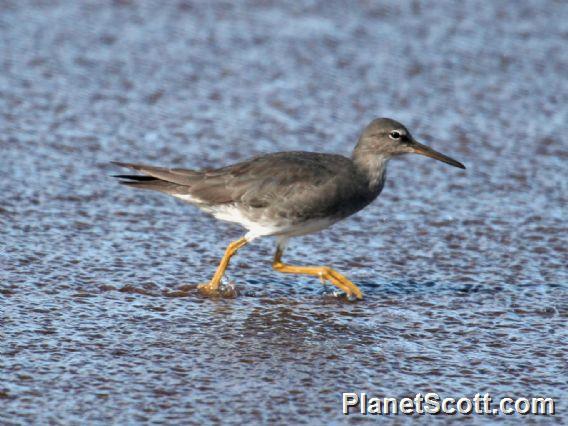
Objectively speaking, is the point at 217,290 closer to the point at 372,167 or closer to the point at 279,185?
the point at 279,185

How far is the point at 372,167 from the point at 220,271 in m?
1.32

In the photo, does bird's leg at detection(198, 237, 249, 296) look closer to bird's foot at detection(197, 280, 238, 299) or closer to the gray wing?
bird's foot at detection(197, 280, 238, 299)

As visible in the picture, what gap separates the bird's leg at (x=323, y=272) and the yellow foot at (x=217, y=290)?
0.42 meters

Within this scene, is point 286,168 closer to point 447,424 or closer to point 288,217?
point 288,217

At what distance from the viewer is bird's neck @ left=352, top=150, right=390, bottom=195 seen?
321 inches

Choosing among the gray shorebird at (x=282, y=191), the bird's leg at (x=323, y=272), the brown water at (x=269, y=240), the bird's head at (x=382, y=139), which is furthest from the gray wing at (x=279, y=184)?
the brown water at (x=269, y=240)

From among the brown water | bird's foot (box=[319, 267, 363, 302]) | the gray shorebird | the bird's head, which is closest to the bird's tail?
the gray shorebird

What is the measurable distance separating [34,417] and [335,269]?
307 cm

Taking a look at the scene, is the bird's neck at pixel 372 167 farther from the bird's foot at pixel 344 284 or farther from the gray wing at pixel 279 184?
the bird's foot at pixel 344 284

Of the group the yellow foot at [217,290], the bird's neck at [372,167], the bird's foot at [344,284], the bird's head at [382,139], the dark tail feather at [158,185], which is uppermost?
the bird's head at [382,139]

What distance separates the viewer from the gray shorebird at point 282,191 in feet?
25.6

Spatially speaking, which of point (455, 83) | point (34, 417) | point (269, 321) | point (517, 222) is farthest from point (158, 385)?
point (455, 83)

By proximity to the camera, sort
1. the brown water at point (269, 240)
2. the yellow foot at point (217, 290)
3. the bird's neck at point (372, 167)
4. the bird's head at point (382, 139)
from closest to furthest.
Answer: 1. the brown water at point (269, 240)
2. the yellow foot at point (217, 290)
3. the bird's neck at point (372, 167)
4. the bird's head at point (382, 139)

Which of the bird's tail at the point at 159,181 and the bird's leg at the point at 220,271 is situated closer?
the bird's leg at the point at 220,271
